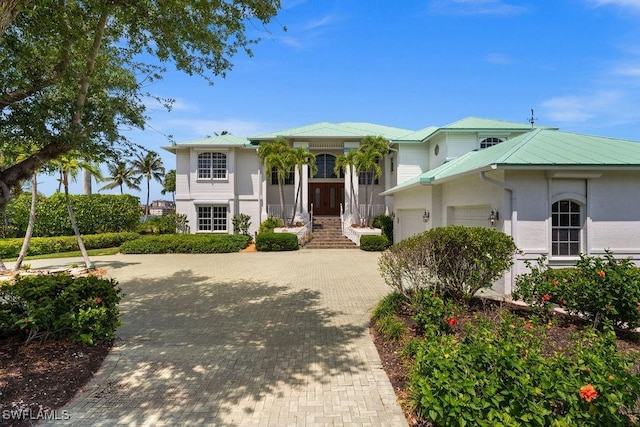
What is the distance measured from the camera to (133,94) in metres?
7.10

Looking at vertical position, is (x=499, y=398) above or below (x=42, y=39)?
below

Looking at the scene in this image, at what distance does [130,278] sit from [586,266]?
13.2m

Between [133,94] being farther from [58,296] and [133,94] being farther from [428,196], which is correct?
[428,196]

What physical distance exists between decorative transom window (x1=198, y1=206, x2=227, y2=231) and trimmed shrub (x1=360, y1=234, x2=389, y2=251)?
9.92 m

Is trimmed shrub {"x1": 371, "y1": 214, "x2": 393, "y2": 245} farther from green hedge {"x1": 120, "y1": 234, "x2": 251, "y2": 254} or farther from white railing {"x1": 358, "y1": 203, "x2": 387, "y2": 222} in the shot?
green hedge {"x1": 120, "y1": 234, "x2": 251, "y2": 254}

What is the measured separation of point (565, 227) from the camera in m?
9.38

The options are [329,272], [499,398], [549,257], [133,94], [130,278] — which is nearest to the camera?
[499,398]

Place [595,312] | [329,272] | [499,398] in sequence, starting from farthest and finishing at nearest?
[329,272] → [595,312] → [499,398]

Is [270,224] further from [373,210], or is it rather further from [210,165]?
[373,210]

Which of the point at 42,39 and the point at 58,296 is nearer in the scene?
the point at 58,296

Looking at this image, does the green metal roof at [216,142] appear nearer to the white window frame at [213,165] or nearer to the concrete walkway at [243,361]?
the white window frame at [213,165]

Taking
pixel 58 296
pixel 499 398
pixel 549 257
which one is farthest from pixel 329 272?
pixel 499 398

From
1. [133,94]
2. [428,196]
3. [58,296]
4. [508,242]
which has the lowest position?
[58,296]

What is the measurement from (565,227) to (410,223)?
881 cm
